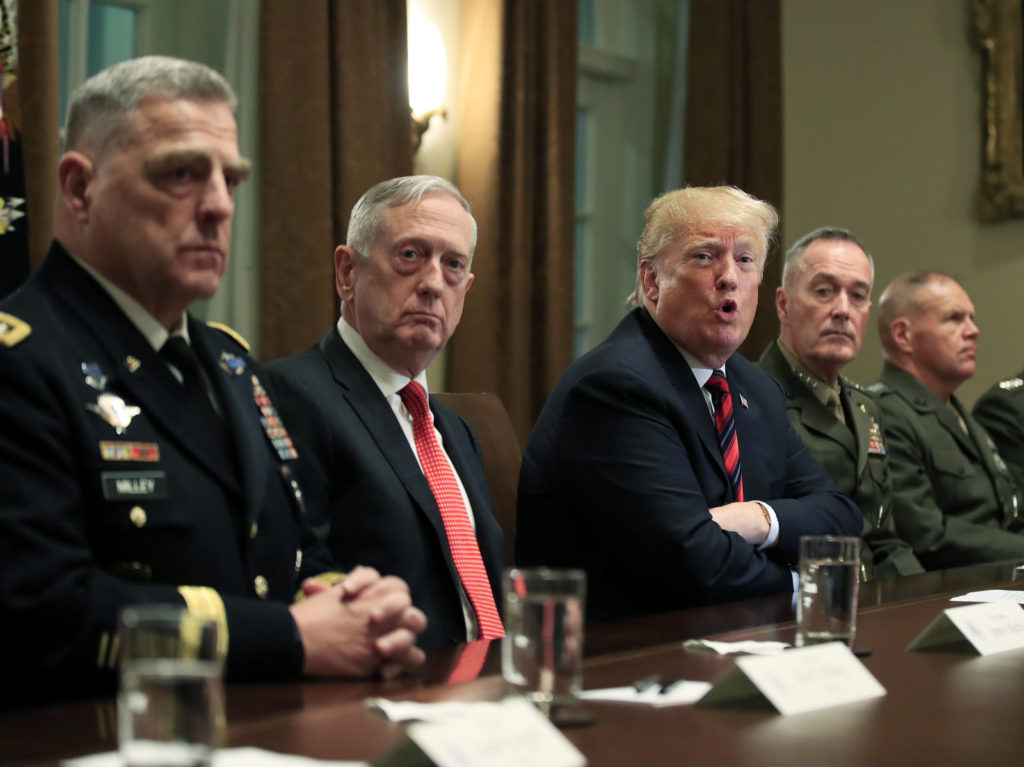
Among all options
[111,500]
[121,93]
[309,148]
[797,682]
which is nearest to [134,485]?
[111,500]

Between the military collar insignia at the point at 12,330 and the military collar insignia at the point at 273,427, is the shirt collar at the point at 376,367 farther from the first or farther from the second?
the military collar insignia at the point at 12,330

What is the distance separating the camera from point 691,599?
2.51m

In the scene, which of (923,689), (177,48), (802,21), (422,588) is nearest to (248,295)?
(177,48)

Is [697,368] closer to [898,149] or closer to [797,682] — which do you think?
[797,682]

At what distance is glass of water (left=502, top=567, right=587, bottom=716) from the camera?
1266 millimetres

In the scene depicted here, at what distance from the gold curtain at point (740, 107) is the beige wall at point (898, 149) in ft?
1.11

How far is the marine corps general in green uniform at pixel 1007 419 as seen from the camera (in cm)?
462

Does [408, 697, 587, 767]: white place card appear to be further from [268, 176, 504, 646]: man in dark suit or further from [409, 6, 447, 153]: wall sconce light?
[409, 6, 447, 153]: wall sconce light

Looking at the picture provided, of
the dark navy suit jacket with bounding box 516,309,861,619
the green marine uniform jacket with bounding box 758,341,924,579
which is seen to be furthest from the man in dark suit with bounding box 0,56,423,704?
the green marine uniform jacket with bounding box 758,341,924,579

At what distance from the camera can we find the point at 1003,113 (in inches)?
225

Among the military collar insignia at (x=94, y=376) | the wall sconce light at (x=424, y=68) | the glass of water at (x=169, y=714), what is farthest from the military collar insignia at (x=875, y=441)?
the glass of water at (x=169, y=714)

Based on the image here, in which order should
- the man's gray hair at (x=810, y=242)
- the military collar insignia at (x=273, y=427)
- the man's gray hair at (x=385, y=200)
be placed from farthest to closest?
the man's gray hair at (x=810, y=242) < the man's gray hair at (x=385, y=200) < the military collar insignia at (x=273, y=427)

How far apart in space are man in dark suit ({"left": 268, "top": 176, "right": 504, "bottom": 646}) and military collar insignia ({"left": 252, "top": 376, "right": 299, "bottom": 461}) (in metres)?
0.29

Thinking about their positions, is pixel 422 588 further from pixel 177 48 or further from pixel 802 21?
pixel 802 21
